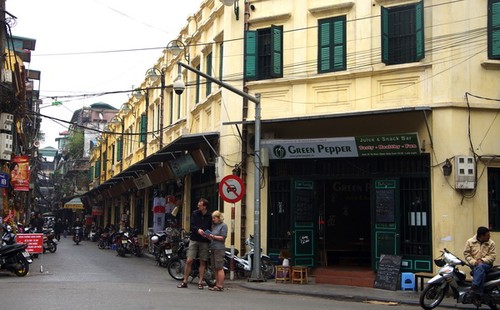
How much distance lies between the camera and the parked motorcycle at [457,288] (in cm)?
1062

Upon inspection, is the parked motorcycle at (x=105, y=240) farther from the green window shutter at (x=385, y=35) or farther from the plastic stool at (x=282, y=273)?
the green window shutter at (x=385, y=35)

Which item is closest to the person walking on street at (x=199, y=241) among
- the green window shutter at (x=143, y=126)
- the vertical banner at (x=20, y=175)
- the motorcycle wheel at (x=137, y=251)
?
the vertical banner at (x=20, y=175)

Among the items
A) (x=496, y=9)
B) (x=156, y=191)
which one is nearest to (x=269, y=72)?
(x=496, y=9)

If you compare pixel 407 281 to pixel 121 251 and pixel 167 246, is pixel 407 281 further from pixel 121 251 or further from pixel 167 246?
A: pixel 121 251

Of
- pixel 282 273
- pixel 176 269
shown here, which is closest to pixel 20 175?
pixel 176 269

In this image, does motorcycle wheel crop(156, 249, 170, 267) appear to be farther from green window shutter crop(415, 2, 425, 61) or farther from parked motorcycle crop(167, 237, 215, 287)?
green window shutter crop(415, 2, 425, 61)

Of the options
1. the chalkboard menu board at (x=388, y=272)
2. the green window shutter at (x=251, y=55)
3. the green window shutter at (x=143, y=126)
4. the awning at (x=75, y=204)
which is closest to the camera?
the chalkboard menu board at (x=388, y=272)

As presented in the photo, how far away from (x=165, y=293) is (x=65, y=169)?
201 feet

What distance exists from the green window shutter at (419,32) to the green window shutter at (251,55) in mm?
4699

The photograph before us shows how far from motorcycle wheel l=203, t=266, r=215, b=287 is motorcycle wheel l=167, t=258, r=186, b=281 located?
1323mm

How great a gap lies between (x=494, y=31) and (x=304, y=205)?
6685 millimetres

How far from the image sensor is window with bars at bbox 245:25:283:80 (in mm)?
16828

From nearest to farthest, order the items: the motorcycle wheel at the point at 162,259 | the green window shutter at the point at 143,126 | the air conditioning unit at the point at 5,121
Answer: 1. the motorcycle wheel at the point at 162,259
2. the air conditioning unit at the point at 5,121
3. the green window shutter at the point at 143,126

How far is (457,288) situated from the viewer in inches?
432
